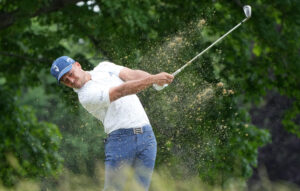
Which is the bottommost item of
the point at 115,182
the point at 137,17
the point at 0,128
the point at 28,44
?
the point at 0,128

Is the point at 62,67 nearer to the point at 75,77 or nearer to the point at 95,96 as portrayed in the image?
the point at 75,77

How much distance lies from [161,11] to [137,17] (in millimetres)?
1217

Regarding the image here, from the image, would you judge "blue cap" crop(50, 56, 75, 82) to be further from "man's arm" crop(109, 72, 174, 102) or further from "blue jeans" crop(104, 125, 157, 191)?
"blue jeans" crop(104, 125, 157, 191)

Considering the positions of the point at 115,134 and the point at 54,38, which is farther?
the point at 54,38

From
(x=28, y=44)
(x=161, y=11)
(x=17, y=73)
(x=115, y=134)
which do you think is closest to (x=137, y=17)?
(x=161, y=11)

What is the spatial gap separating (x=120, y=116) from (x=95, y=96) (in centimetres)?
24

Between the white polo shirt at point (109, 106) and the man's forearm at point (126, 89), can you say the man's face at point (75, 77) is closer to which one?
the white polo shirt at point (109, 106)

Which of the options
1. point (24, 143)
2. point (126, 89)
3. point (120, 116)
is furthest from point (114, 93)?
point (24, 143)

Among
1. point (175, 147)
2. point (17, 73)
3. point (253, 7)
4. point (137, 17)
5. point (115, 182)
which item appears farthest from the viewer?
point (17, 73)

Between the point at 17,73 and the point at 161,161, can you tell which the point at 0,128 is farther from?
the point at 161,161

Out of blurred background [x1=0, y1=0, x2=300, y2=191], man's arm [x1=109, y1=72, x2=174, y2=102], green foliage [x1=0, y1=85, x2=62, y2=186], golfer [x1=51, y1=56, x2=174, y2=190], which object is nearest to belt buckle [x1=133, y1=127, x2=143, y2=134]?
golfer [x1=51, y1=56, x2=174, y2=190]

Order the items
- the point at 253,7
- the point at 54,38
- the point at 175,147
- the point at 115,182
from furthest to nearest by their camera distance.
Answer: the point at 54,38 < the point at 253,7 < the point at 175,147 < the point at 115,182

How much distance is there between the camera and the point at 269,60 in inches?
407

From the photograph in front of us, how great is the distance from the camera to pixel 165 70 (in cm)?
825
